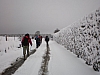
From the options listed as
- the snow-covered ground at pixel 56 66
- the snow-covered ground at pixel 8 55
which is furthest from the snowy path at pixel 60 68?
the snow-covered ground at pixel 8 55

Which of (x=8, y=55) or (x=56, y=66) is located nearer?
(x=56, y=66)

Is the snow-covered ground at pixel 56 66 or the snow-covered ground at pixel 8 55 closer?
the snow-covered ground at pixel 56 66

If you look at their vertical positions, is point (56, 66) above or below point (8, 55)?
above

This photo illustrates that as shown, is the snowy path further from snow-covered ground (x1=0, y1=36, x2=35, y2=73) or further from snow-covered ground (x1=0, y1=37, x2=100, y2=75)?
snow-covered ground (x1=0, y1=36, x2=35, y2=73)

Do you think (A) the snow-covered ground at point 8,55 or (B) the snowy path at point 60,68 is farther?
(A) the snow-covered ground at point 8,55

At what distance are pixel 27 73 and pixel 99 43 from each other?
3466 mm

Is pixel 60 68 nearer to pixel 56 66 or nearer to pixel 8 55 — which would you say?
pixel 56 66

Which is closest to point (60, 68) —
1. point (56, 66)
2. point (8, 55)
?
point (56, 66)

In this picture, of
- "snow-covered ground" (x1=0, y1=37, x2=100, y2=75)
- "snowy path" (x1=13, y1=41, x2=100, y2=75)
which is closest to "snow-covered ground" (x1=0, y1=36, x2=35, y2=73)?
"snow-covered ground" (x1=0, y1=37, x2=100, y2=75)

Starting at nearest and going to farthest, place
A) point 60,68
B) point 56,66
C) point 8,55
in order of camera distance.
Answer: point 60,68
point 56,66
point 8,55

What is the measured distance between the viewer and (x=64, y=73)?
408 cm

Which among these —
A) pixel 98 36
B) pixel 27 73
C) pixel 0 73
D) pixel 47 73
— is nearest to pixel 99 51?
pixel 98 36

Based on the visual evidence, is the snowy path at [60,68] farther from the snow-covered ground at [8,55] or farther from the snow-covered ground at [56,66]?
the snow-covered ground at [8,55]

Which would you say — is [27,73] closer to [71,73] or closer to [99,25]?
[71,73]
